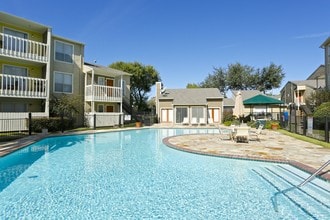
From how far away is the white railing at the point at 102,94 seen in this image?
23.1m

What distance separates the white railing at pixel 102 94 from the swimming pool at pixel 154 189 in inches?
546

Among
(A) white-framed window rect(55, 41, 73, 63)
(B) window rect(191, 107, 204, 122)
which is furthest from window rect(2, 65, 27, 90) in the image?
(B) window rect(191, 107, 204, 122)

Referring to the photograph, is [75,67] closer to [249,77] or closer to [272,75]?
[249,77]

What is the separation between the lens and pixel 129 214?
4.57 meters

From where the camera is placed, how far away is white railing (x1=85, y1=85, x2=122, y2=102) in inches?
910

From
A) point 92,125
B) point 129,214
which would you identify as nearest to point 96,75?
point 92,125

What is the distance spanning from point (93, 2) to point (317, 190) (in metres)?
19.3

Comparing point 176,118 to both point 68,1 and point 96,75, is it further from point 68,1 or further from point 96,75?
point 68,1

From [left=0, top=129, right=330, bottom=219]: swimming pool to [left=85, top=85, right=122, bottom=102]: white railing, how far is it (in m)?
13.9

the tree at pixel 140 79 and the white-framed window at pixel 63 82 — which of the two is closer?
the white-framed window at pixel 63 82

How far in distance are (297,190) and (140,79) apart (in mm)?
44483

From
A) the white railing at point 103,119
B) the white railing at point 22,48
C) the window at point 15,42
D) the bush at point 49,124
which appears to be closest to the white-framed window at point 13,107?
the bush at point 49,124

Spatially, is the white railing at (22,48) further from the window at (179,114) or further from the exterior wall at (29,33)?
the window at (179,114)

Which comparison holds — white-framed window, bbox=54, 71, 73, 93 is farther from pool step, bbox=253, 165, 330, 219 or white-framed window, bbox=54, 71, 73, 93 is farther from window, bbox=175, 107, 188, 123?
pool step, bbox=253, 165, 330, 219
